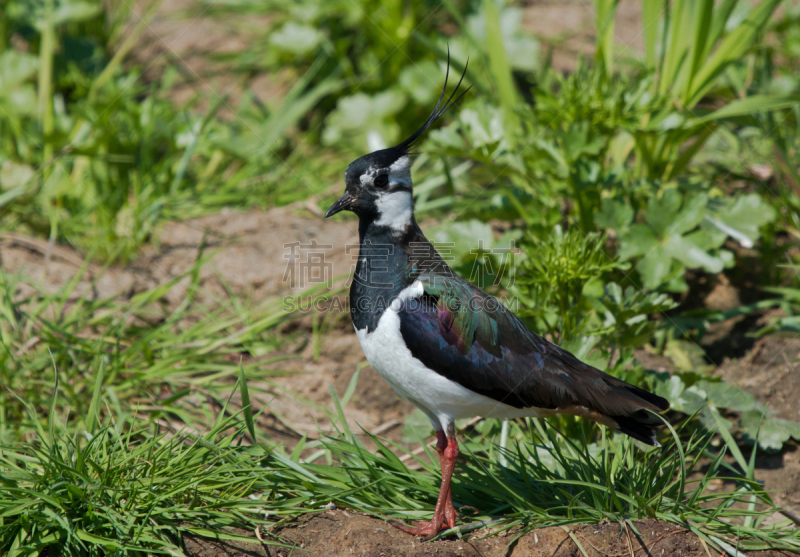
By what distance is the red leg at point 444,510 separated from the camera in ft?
9.05

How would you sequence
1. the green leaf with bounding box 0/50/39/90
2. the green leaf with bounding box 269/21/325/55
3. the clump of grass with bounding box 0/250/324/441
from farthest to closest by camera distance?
the green leaf with bounding box 269/21/325/55 < the green leaf with bounding box 0/50/39/90 < the clump of grass with bounding box 0/250/324/441

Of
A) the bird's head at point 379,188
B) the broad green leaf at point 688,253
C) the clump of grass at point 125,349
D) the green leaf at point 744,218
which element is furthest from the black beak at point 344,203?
the green leaf at point 744,218

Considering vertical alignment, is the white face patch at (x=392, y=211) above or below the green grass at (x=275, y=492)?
above

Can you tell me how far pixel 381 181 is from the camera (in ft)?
9.89

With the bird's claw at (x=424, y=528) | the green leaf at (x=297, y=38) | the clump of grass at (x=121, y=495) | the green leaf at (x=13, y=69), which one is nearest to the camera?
the clump of grass at (x=121, y=495)

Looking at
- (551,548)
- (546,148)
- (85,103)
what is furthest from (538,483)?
(85,103)

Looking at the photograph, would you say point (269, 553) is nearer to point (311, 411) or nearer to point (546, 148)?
point (311, 411)

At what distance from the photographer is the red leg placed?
9.05 ft

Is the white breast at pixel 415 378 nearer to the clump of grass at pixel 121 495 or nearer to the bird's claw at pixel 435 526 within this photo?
the bird's claw at pixel 435 526

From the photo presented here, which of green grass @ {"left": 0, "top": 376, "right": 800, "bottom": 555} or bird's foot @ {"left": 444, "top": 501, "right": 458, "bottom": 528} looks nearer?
green grass @ {"left": 0, "top": 376, "right": 800, "bottom": 555}

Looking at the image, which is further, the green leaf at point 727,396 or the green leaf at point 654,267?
the green leaf at point 654,267

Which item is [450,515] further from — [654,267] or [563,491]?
[654,267]

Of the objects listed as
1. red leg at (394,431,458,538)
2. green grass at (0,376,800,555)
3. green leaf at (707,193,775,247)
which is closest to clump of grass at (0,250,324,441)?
green grass at (0,376,800,555)

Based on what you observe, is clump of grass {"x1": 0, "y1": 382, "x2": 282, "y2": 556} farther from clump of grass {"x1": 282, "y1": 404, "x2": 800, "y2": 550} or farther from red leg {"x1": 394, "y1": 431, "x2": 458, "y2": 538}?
red leg {"x1": 394, "y1": 431, "x2": 458, "y2": 538}
